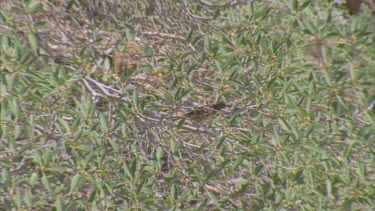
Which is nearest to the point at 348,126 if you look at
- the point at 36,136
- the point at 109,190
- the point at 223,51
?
the point at 223,51

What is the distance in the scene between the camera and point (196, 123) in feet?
10.1

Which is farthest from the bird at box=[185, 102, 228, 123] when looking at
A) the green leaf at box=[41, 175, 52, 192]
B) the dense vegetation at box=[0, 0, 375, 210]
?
the green leaf at box=[41, 175, 52, 192]

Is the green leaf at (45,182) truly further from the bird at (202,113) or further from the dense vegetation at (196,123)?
the bird at (202,113)

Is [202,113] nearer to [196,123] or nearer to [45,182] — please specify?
[196,123]

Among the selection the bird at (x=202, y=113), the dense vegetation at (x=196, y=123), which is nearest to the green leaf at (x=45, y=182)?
the dense vegetation at (x=196, y=123)

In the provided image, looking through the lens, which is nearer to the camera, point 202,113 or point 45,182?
point 45,182

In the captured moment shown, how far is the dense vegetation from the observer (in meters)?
2.51

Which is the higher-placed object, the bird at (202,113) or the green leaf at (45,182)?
the bird at (202,113)

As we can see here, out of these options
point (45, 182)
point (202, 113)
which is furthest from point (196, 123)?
point (45, 182)

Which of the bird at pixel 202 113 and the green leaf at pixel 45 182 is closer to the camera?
the green leaf at pixel 45 182

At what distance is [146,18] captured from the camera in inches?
133

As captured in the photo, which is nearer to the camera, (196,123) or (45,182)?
(45,182)

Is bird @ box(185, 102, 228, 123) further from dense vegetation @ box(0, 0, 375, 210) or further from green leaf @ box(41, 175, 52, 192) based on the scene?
green leaf @ box(41, 175, 52, 192)

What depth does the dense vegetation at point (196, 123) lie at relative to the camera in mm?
2510
